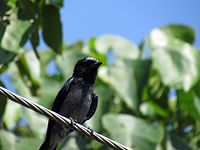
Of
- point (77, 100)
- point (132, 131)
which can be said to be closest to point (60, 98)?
point (77, 100)

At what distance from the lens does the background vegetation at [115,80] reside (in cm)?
575

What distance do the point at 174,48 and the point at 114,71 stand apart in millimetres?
596

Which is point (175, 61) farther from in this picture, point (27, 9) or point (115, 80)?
point (27, 9)

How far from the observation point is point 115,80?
23.0 ft

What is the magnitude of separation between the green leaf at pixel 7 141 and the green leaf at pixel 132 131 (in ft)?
2.61

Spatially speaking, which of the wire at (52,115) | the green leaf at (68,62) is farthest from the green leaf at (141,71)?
the wire at (52,115)

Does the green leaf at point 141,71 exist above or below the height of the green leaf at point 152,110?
above

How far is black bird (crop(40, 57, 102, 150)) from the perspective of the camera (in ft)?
18.4

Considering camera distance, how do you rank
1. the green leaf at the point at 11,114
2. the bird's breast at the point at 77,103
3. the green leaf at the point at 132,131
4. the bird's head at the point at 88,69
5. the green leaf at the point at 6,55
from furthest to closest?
the green leaf at the point at 11,114 → the green leaf at the point at 132,131 → the bird's head at the point at 88,69 → the bird's breast at the point at 77,103 → the green leaf at the point at 6,55

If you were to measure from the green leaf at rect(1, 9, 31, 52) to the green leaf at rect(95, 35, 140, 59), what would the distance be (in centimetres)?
186

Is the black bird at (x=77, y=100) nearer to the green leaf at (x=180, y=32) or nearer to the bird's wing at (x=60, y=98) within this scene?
the bird's wing at (x=60, y=98)

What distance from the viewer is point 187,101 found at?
265 inches

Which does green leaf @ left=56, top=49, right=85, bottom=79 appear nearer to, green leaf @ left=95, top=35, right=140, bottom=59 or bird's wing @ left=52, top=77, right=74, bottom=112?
green leaf @ left=95, top=35, right=140, bottom=59

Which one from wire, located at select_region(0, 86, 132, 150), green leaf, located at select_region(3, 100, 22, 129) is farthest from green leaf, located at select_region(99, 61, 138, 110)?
wire, located at select_region(0, 86, 132, 150)
